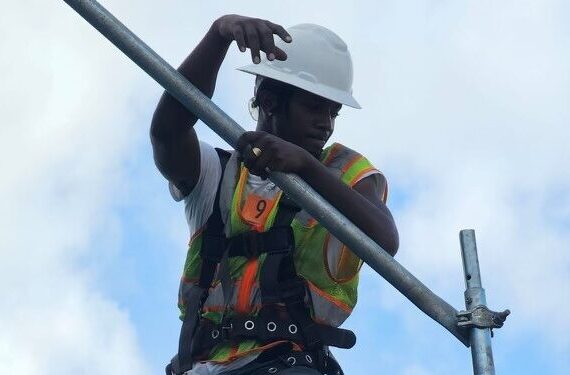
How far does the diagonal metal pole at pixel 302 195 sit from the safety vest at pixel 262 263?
1.36 meters

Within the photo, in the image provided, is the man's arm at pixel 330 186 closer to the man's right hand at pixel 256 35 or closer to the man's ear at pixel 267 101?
the man's right hand at pixel 256 35

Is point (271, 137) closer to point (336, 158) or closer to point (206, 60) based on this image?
point (206, 60)

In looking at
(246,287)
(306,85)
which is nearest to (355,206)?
(246,287)

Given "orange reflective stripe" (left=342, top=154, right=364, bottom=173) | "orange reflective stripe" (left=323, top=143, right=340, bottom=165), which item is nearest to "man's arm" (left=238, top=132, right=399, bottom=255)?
"orange reflective stripe" (left=342, top=154, right=364, bottom=173)

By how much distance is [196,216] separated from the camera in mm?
8891

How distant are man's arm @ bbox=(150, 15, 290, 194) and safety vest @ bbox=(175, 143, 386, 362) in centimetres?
32

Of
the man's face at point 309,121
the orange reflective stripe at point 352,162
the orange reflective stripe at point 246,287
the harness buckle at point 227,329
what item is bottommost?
the harness buckle at point 227,329

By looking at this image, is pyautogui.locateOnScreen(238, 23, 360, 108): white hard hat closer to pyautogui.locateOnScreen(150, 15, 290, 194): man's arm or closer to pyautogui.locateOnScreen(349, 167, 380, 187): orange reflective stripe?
pyautogui.locateOnScreen(349, 167, 380, 187): orange reflective stripe

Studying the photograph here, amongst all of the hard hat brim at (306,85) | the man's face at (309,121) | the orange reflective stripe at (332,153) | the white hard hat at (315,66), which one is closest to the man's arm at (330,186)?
the orange reflective stripe at (332,153)

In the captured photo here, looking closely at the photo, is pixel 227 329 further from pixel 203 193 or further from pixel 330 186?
pixel 330 186

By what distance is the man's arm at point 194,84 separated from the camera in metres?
7.61

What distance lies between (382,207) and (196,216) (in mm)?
1148

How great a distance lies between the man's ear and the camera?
9291mm

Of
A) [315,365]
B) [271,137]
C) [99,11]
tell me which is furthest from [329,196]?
[99,11]
